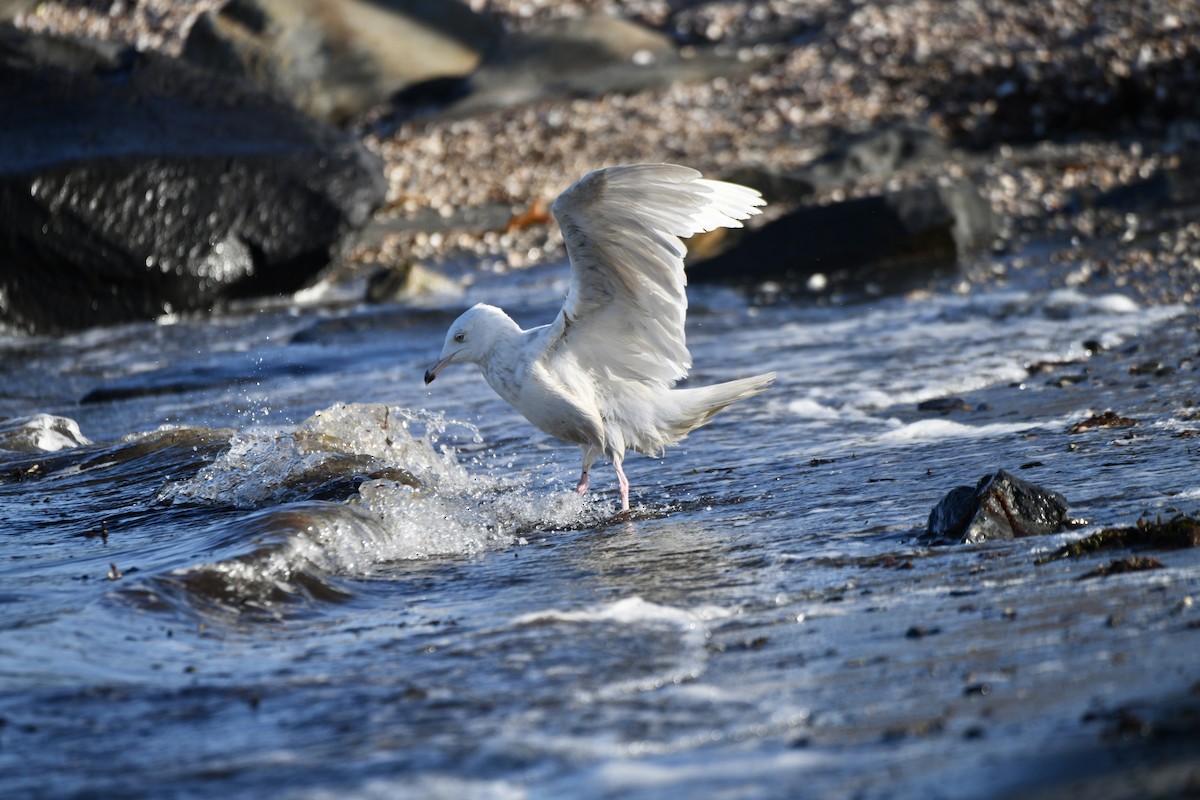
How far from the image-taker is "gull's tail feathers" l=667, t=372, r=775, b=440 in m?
6.48

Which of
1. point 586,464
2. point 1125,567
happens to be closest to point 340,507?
point 586,464

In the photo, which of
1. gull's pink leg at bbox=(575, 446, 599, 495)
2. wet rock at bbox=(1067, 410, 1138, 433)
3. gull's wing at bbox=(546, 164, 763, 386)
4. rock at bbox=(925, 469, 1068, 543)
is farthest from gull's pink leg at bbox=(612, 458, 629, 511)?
wet rock at bbox=(1067, 410, 1138, 433)

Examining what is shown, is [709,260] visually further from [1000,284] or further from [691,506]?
[691,506]

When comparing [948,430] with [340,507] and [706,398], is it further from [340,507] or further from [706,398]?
[340,507]

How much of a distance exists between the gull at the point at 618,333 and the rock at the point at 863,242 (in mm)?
6069

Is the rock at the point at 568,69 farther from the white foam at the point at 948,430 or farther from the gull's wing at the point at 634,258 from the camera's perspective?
the gull's wing at the point at 634,258

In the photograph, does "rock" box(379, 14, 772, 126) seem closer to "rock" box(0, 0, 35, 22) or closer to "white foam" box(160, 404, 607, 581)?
"rock" box(0, 0, 35, 22)

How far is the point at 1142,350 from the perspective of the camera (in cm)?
845

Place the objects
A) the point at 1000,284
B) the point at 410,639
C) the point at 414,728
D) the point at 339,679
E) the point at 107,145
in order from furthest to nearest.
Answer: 1. the point at 107,145
2. the point at 1000,284
3. the point at 410,639
4. the point at 339,679
5. the point at 414,728

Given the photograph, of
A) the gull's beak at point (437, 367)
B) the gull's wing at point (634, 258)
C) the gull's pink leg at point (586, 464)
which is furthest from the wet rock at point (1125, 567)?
the gull's beak at point (437, 367)

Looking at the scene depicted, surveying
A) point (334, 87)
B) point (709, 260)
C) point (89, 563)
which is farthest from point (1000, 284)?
point (334, 87)

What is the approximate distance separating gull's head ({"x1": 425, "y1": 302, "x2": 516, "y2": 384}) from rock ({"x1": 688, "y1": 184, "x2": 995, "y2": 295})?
20.5 feet

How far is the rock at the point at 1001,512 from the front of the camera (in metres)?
4.71

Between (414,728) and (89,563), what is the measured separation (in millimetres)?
2315
